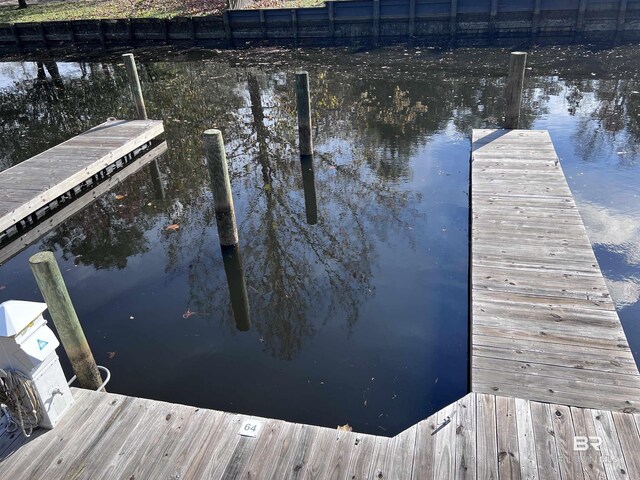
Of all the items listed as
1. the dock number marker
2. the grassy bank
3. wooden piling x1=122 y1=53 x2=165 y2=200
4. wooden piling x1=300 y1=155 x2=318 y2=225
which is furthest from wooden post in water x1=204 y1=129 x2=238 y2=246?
the grassy bank

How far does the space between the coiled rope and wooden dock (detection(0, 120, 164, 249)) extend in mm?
5308

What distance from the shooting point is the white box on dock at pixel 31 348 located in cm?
376

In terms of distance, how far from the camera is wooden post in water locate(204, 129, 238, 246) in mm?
7273

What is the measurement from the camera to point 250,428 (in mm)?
4215

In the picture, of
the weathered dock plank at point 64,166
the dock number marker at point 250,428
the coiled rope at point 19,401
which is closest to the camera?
the coiled rope at point 19,401

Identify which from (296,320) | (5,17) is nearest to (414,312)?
(296,320)

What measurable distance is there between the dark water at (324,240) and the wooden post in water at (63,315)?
613 mm

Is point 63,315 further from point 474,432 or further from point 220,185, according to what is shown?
point 474,432

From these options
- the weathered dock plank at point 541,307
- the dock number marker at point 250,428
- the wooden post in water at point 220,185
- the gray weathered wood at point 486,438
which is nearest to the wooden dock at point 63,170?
the wooden post in water at point 220,185

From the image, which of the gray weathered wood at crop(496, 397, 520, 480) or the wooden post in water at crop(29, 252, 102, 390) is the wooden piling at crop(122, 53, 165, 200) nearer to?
the wooden post in water at crop(29, 252, 102, 390)

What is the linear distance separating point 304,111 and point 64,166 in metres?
5.00

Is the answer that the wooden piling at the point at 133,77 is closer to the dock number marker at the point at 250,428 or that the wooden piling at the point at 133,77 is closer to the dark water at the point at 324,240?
the dark water at the point at 324,240

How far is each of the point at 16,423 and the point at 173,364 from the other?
190 cm

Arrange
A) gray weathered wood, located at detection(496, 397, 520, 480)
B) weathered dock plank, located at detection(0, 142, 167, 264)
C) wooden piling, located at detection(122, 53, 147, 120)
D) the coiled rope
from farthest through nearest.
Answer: wooden piling, located at detection(122, 53, 147, 120)
weathered dock plank, located at detection(0, 142, 167, 264)
the coiled rope
gray weathered wood, located at detection(496, 397, 520, 480)
